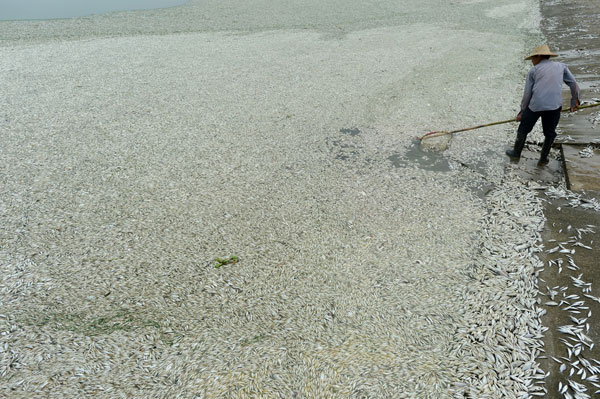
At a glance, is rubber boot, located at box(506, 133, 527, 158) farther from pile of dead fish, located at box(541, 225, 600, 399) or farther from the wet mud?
pile of dead fish, located at box(541, 225, 600, 399)

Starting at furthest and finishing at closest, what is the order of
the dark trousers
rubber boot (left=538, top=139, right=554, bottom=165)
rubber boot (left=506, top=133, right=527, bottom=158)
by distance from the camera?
rubber boot (left=506, top=133, right=527, bottom=158), rubber boot (left=538, top=139, right=554, bottom=165), the dark trousers

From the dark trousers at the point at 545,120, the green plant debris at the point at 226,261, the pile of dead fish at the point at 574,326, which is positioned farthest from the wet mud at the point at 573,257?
the green plant debris at the point at 226,261

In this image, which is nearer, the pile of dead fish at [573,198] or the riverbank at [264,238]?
the riverbank at [264,238]

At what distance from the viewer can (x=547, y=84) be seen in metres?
5.25

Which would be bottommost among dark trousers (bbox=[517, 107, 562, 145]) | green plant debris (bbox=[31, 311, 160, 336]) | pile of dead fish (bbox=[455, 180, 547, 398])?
green plant debris (bbox=[31, 311, 160, 336])

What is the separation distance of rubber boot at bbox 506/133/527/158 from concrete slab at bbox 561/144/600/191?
0.63 metres

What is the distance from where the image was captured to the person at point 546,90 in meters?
5.26

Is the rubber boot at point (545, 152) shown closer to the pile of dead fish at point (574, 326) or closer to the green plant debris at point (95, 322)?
the pile of dead fish at point (574, 326)

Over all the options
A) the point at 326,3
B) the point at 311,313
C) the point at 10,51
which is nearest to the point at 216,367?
the point at 311,313

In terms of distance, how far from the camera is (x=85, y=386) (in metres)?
3.04

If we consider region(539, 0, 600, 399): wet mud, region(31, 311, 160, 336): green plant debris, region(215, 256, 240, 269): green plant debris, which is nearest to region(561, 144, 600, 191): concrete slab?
region(539, 0, 600, 399): wet mud

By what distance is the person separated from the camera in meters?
5.26

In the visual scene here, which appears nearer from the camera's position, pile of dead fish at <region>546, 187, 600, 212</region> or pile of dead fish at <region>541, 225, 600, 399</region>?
pile of dead fish at <region>541, 225, 600, 399</region>

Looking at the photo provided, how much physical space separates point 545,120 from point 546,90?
472 mm
